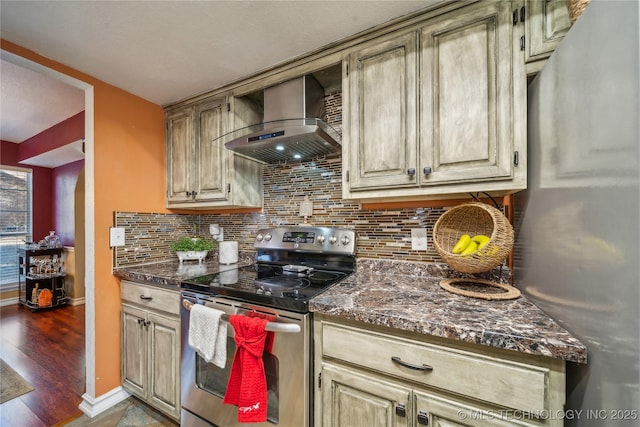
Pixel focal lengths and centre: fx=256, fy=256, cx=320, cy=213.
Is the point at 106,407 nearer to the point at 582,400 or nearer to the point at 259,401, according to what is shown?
the point at 259,401

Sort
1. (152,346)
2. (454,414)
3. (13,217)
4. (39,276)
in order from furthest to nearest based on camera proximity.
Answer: (13,217)
(39,276)
(152,346)
(454,414)

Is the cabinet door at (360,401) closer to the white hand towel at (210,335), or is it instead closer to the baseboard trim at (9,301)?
the white hand towel at (210,335)

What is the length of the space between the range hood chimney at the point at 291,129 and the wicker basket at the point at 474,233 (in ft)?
2.59

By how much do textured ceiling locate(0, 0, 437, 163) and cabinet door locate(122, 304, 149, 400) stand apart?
5.24 ft

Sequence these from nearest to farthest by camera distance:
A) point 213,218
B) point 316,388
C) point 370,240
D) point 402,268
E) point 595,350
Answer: point 595,350, point 316,388, point 402,268, point 370,240, point 213,218

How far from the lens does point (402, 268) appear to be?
1519 mm

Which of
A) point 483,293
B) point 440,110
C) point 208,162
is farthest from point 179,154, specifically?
point 483,293

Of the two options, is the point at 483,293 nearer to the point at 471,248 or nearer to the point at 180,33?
the point at 471,248

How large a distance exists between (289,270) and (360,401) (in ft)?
2.71

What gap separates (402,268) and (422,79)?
101 cm

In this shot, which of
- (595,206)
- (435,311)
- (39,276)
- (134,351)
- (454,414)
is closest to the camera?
(595,206)

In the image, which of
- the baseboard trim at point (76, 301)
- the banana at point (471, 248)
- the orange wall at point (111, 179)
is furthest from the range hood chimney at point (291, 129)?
the baseboard trim at point (76, 301)

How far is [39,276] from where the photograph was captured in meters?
3.68

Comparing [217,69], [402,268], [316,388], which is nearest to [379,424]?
[316,388]
